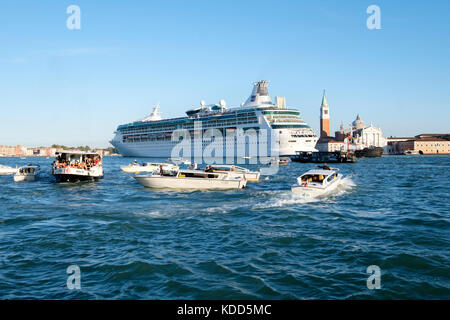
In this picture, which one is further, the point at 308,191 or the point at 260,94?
the point at 260,94

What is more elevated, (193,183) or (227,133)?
(227,133)

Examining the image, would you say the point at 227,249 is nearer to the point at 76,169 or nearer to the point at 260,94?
the point at 76,169

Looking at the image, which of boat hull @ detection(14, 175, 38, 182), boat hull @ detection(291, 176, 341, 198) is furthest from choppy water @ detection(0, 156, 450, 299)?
boat hull @ detection(14, 175, 38, 182)

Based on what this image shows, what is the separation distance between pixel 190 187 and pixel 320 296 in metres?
20.7

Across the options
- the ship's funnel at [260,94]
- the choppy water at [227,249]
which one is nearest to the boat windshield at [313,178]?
the choppy water at [227,249]

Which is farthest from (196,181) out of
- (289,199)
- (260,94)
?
(260,94)

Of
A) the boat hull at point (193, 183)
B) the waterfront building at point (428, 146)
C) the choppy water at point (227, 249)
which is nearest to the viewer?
the choppy water at point (227, 249)

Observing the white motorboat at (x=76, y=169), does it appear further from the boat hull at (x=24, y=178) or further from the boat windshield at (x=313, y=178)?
the boat windshield at (x=313, y=178)

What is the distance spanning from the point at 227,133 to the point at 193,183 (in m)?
63.4

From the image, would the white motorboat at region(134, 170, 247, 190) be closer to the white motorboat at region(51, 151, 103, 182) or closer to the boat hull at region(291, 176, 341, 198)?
the boat hull at region(291, 176, 341, 198)

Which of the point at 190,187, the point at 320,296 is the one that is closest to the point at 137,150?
the point at 190,187

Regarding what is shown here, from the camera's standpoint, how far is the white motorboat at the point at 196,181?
27.5 meters

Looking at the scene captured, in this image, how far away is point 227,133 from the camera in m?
90.2
